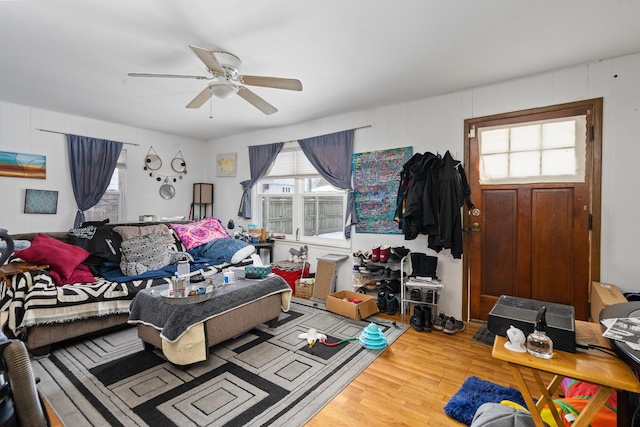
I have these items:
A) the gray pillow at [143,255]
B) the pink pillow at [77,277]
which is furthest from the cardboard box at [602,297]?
the pink pillow at [77,277]

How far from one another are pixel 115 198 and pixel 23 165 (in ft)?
3.68

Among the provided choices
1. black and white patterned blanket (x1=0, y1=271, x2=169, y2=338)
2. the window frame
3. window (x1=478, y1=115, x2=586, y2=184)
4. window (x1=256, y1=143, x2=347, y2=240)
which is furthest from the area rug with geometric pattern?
window (x1=478, y1=115, x2=586, y2=184)

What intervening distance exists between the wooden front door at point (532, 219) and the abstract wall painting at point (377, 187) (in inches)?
32.1

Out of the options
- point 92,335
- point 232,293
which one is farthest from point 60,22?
point 92,335

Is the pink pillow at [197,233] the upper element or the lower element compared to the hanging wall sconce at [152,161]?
lower

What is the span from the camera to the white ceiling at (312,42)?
194 centimetres

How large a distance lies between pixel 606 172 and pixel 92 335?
15.9 feet

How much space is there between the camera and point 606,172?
8.63ft

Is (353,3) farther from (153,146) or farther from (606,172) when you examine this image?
(153,146)

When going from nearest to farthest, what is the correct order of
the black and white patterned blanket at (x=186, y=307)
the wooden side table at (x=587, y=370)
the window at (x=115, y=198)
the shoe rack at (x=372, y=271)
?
the wooden side table at (x=587, y=370), the black and white patterned blanket at (x=186, y=307), the shoe rack at (x=372, y=271), the window at (x=115, y=198)

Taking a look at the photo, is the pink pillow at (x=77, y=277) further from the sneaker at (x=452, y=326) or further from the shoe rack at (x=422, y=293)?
the sneaker at (x=452, y=326)

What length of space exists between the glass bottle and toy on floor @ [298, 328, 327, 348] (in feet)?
5.98

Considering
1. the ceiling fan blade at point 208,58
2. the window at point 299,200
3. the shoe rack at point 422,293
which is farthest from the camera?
the window at point 299,200

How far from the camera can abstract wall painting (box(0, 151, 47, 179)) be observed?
3.69 m
